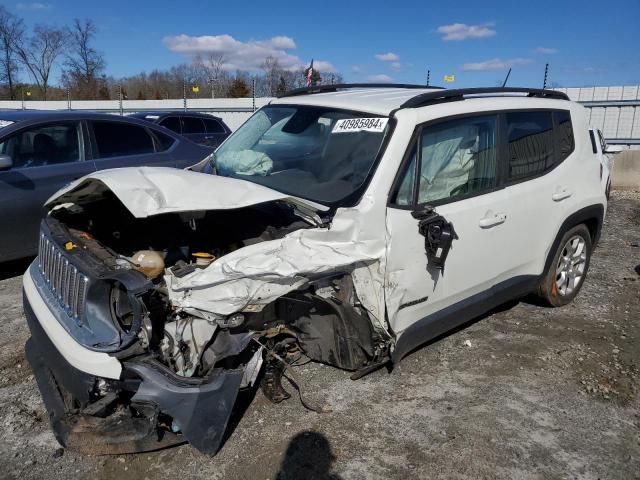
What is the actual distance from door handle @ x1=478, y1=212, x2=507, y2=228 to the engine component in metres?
2.07

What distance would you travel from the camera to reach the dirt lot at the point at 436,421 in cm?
268

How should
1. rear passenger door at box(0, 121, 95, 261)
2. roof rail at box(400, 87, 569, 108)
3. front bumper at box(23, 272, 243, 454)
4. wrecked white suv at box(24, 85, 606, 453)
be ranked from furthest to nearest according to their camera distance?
rear passenger door at box(0, 121, 95, 261) → roof rail at box(400, 87, 569, 108) → wrecked white suv at box(24, 85, 606, 453) → front bumper at box(23, 272, 243, 454)

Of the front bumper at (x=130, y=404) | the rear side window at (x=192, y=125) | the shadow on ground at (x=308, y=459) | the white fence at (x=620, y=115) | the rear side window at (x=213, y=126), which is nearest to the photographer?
the front bumper at (x=130, y=404)

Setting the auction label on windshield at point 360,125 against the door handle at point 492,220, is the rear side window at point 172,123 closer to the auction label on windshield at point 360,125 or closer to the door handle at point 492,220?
the auction label on windshield at point 360,125

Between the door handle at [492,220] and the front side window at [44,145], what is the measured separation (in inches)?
169

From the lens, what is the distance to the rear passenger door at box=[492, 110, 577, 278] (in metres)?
3.79

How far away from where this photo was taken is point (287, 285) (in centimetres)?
268

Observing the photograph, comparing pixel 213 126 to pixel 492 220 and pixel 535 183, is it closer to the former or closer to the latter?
pixel 535 183

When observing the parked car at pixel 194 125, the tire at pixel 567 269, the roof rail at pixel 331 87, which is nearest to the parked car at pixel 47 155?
the roof rail at pixel 331 87

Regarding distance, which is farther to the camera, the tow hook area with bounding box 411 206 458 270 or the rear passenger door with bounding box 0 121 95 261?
the rear passenger door with bounding box 0 121 95 261

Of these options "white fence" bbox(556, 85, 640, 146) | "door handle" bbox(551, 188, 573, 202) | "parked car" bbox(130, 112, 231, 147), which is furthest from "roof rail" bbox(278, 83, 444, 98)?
"white fence" bbox(556, 85, 640, 146)

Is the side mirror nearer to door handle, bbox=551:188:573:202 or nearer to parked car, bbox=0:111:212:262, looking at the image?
parked car, bbox=0:111:212:262

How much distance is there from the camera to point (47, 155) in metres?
5.30

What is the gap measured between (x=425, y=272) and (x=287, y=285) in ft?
3.11
